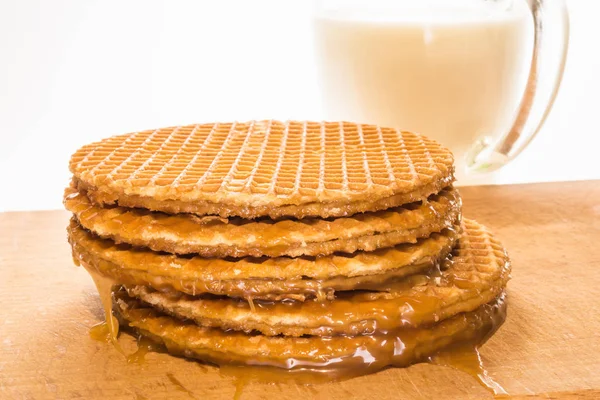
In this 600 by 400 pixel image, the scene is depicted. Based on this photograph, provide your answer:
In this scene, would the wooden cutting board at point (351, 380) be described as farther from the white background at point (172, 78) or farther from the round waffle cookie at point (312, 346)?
the white background at point (172, 78)

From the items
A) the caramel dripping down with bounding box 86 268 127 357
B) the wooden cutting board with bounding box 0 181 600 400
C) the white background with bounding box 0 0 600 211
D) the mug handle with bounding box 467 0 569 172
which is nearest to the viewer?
the wooden cutting board with bounding box 0 181 600 400

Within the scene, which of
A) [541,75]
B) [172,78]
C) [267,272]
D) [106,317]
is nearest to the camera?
[267,272]

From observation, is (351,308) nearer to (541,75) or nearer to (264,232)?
(264,232)

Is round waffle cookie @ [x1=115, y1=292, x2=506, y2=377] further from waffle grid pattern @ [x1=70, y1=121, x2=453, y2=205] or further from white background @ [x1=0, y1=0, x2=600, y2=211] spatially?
white background @ [x1=0, y1=0, x2=600, y2=211]

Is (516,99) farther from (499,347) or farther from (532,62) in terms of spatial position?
(499,347)

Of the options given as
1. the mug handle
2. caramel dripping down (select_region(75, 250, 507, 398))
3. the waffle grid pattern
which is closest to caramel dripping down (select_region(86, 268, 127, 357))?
caramel dripping down (select_region(75, 250, 507, 398))

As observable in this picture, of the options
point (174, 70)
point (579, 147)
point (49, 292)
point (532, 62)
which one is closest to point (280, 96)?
point (174, 70)

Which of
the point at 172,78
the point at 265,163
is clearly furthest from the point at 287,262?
the point at 172,78
